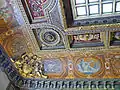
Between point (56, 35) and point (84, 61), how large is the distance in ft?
1.50

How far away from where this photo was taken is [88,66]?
8.19ft

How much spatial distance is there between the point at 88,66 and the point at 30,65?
2.30 feet

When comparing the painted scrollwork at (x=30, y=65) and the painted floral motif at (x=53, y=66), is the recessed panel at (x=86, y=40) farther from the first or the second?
the painted scrollwork at (x=30, y=65)

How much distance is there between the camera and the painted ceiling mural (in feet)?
7.07

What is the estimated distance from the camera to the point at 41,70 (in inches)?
105

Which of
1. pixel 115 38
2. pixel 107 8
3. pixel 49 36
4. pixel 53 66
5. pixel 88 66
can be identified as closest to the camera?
pixel 107 8

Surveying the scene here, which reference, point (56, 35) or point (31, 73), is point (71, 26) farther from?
point (31, 73)

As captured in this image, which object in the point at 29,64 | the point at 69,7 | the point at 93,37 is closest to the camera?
the point at 69,7

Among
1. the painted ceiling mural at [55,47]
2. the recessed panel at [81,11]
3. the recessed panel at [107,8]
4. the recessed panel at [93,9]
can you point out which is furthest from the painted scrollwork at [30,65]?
the recessed panel at [107,8]

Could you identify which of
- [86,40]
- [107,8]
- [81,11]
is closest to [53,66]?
[86,40]

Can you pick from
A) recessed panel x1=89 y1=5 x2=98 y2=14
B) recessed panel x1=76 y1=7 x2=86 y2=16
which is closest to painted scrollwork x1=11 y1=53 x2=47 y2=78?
recessed panel x1=76 y1=7 x2=86 y2=16

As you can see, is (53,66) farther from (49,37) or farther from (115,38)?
(115,38)

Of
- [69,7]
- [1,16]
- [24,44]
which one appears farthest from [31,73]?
[69,7]

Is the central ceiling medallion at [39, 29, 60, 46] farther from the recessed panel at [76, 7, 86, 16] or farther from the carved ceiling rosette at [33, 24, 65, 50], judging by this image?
the recessed panel at [76, 7, 86, 16]
